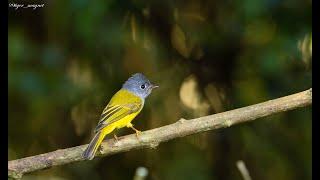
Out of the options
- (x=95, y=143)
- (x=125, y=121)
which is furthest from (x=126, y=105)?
(x=95, y=143)

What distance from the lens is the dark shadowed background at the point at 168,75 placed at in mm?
2010

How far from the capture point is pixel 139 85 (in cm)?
186

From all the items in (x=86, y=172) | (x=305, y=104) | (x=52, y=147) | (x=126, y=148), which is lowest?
(x=86, y=172)

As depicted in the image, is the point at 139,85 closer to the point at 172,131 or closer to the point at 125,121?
the point at 125,121

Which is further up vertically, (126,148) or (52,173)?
(126,148)

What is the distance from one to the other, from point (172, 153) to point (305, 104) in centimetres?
64

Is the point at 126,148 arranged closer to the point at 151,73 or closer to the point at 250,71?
the point at 151,73

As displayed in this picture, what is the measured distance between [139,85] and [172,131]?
0.82 feet

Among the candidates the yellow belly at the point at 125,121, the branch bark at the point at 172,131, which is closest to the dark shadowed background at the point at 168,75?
the yellow belly at the point at 125,121

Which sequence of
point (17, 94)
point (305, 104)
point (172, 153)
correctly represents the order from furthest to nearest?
point (172, 153), point (17, 94), point (305, 104)

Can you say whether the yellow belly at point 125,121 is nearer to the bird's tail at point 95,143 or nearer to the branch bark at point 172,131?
the bird's tail at point 95,143

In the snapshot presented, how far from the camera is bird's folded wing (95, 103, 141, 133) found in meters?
1.83

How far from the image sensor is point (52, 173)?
79.8 inches
